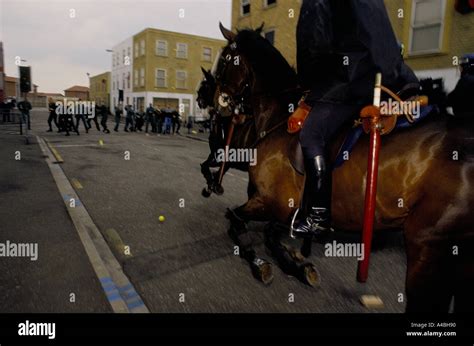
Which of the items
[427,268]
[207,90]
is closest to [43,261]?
[207,90]

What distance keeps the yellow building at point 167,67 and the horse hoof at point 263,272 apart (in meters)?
38.7

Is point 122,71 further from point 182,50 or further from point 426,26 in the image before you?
point 426,26

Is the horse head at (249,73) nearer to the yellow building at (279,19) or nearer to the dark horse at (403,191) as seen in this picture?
the dark horse at (403,191)

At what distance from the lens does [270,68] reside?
3.73 meters

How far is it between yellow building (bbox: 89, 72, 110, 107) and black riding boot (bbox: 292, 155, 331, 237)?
61.7 meters

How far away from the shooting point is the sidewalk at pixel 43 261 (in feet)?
9.89

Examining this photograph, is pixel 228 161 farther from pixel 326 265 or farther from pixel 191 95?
pixel 191 95

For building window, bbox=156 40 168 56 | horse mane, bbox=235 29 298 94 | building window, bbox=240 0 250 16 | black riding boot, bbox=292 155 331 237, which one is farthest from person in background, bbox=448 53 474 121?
building window, bbox=156 40 168 56

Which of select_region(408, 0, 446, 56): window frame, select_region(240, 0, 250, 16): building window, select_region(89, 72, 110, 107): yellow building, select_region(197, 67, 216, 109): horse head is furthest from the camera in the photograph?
select_region(89, 72, 110, 107): yellow building

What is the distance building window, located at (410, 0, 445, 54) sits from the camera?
38.2 ft

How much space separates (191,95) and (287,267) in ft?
138

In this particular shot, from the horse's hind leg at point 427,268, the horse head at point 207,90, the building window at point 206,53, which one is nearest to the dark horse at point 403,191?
the horse's hind leg at point 427,268

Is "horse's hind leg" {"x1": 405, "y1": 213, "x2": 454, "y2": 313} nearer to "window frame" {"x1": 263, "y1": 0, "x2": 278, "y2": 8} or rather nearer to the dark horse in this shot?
the dark horse

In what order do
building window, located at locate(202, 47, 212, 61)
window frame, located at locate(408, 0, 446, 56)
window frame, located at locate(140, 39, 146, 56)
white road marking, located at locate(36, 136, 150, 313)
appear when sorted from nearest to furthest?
white road marking, located at locate(36, 136, 150, 313), window frame, located at locate(408, 0, 446, 56), window frame, located at locate(140, 39, 146, 56), building window, located at locate(202, 47, 212, 61)
